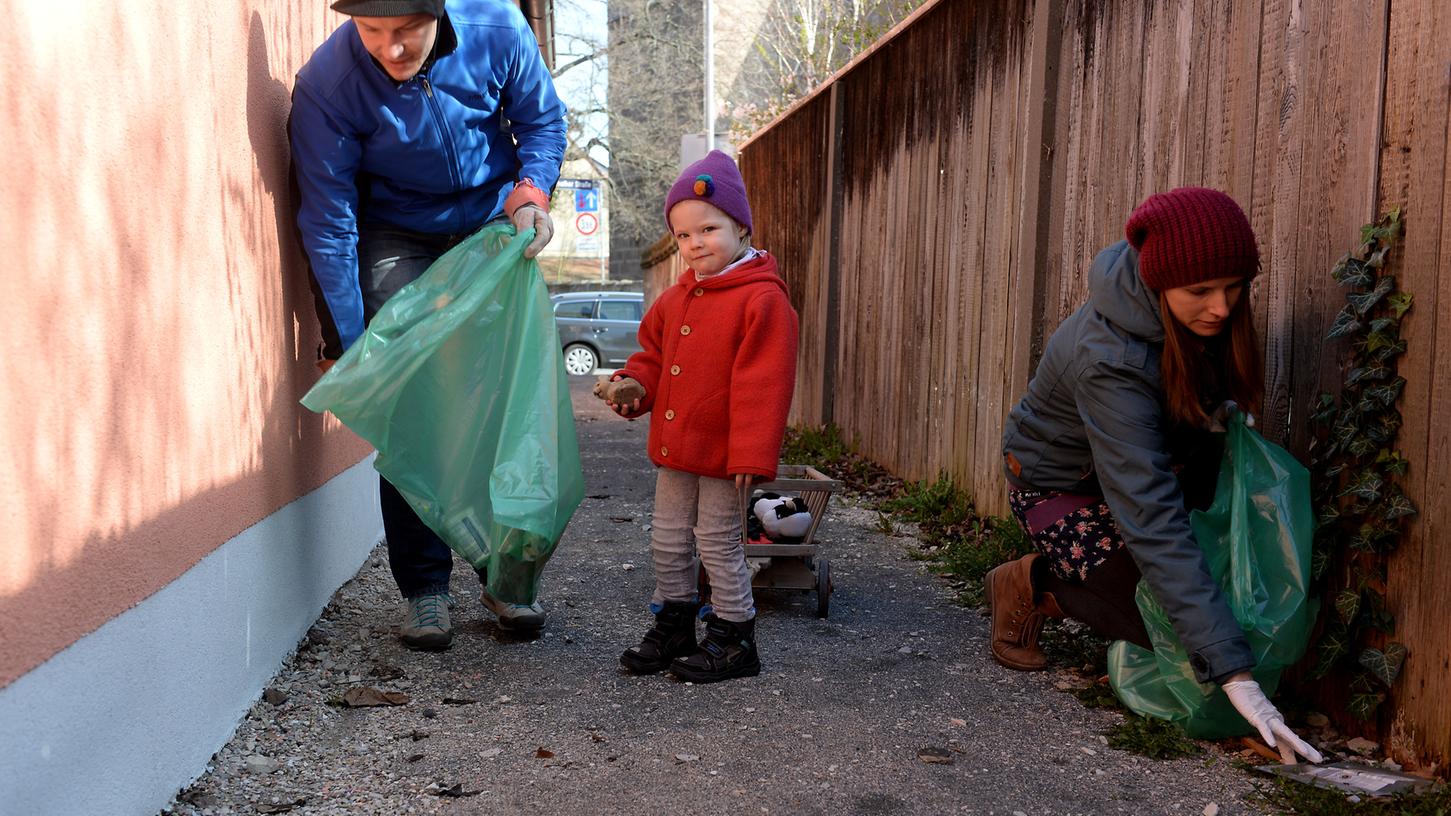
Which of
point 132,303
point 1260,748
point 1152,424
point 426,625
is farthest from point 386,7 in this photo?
point 1260,748

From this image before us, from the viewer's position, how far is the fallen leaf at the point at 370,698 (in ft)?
9.63

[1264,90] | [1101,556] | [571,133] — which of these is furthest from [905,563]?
[571,133]

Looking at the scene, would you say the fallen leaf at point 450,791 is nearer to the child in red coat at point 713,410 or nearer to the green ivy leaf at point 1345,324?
the child in red coat at point 713,410

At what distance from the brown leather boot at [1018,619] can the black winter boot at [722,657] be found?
699 millimetres

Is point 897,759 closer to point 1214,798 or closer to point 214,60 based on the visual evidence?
point 1214,798

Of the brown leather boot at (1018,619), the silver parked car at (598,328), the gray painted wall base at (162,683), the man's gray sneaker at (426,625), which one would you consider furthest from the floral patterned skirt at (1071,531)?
the silver parked car at (598,328)

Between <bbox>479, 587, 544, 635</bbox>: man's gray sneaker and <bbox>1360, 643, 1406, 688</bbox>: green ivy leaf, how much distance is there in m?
2.17

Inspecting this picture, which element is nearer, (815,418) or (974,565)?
(974,565)

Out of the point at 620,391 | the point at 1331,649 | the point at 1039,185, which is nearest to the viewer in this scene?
the point at 1331,649

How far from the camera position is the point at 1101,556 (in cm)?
295

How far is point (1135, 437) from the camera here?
2.70m

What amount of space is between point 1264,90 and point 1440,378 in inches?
36.6

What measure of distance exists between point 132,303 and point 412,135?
1.19m

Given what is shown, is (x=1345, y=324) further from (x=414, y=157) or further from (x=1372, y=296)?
(x=414, y=157)
